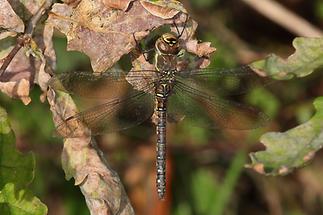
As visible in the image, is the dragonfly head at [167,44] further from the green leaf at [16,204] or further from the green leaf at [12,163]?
the green leaf at [16,204]

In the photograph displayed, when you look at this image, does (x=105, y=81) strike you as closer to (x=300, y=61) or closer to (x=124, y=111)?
(x=124, y=111)

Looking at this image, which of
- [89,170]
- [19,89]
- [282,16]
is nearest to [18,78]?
[19,89]

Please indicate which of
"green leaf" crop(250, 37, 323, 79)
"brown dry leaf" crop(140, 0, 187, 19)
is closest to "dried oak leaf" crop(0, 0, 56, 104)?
"brown dry leaf" crop(140, 0, 187, 19)

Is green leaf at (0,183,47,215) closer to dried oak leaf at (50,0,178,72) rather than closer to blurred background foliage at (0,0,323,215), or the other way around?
dried oak leaf at (50,0,178,72)

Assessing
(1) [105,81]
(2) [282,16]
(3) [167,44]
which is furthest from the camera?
(2) [282,16]

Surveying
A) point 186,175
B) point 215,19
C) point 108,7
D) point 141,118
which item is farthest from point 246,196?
point 108,7

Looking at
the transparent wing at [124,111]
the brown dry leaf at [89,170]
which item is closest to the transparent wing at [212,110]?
the transparent wing at [124,111]
